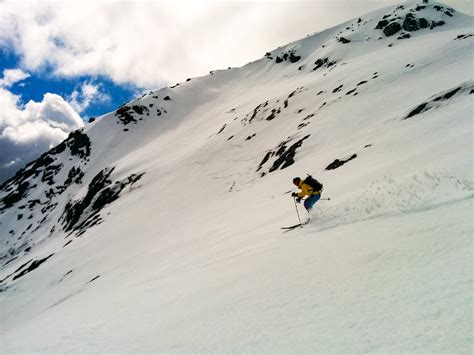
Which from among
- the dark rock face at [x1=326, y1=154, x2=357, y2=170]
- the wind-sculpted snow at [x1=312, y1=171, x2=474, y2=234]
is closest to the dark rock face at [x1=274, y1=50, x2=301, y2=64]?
the dark rock face at [x1=326, y1=154, x2=357, y2=170]

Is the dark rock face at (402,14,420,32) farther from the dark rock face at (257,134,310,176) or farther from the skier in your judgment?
the skier

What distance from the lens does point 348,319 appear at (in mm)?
3908

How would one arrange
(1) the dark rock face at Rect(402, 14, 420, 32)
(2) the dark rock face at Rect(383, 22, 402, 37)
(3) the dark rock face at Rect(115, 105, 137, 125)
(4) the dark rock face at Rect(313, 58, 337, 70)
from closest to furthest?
(4) the dark rock face at Rect(313, 58, 337, 70) → (2) the dark rock face at Rect(383, 22, 402, 37) → (1) the dark rock face at Rect(402, 14, 420, 32) → (3) the dark rock face at Rect(115, 105, 137, 125)

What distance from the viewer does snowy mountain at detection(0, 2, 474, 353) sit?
13.4ft

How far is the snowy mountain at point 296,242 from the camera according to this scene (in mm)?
4090

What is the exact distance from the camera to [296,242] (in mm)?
8508

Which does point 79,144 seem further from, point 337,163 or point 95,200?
point 337,163

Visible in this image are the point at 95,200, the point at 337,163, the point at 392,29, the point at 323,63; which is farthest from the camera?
the point at 323,63

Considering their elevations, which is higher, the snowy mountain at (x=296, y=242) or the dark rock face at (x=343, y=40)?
the dark rock face at (x=343, y=40)

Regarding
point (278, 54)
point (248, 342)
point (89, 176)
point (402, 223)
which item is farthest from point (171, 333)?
point (278, 54)

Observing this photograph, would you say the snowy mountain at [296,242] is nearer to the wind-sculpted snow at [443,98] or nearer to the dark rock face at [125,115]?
the wind-sculpted snow at [443,98]

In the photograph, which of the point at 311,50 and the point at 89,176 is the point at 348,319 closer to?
the point at 89,176

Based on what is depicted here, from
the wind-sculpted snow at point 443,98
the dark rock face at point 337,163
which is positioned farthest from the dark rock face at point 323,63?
the dark rock face at point 337,163

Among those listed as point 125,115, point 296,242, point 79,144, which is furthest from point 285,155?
point 79,144
